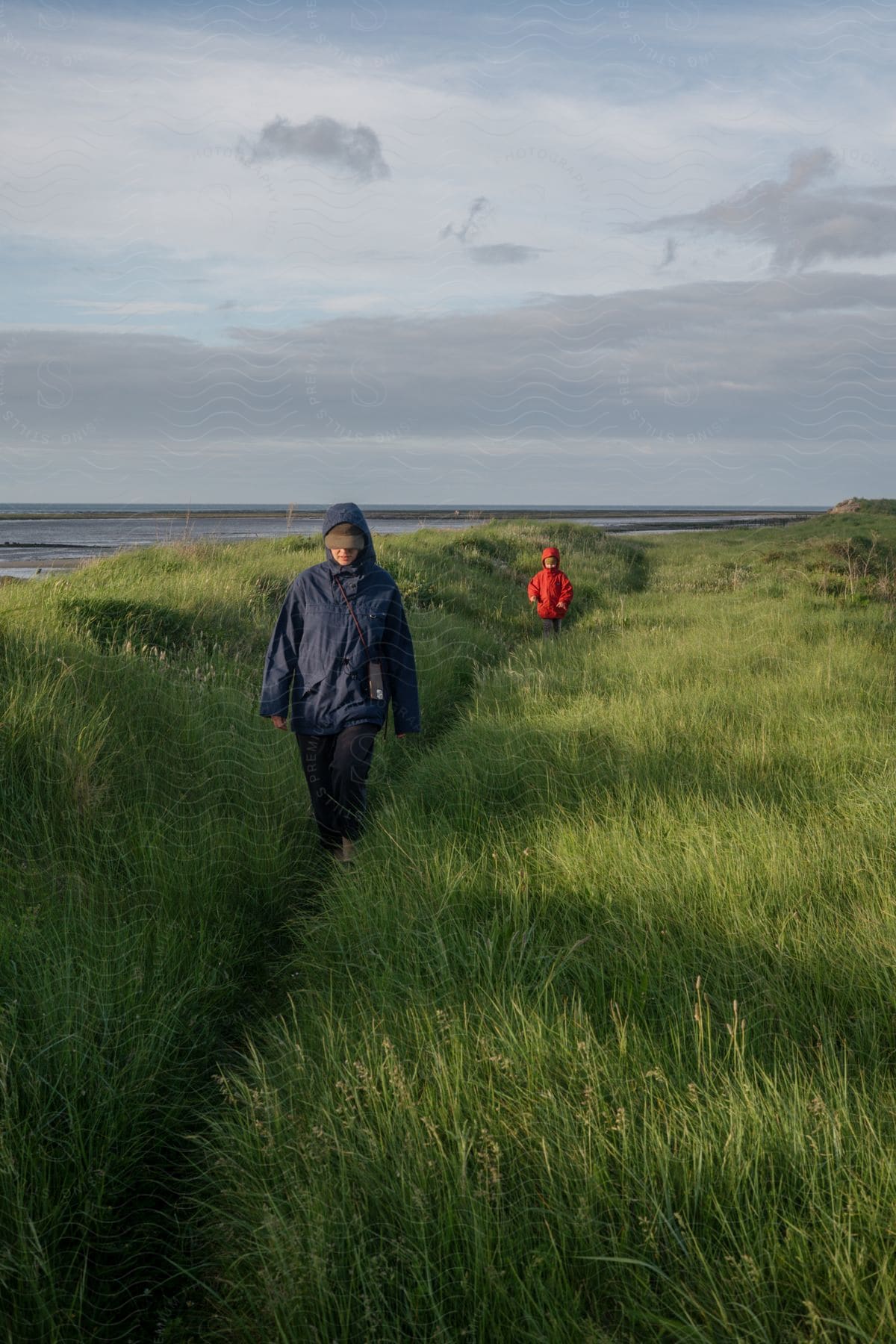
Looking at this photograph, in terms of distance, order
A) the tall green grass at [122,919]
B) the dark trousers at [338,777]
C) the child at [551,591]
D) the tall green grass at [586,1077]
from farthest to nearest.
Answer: the child at [551,591]
the dark trousers at [338,777]
the tall green grass at [122,919]
the tall green grass at [586,1077]

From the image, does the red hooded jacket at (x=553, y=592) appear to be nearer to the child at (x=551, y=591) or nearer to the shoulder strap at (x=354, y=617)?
the child at (x=551, y=591)

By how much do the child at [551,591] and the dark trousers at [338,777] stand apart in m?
8.21

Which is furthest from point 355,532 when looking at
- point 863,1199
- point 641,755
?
point 863,1199

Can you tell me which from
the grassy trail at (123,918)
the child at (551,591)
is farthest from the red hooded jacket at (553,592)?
the grassy trail at (123,918)

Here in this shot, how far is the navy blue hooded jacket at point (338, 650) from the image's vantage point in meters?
5.73

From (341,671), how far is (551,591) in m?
8.55

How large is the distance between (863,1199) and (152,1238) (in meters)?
1.96

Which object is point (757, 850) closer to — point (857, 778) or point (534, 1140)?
point (857, 778)

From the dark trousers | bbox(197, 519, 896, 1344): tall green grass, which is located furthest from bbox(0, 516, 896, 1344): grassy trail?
the dark trousers

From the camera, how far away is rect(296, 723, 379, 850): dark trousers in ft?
18.7

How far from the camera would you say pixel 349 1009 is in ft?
11.8

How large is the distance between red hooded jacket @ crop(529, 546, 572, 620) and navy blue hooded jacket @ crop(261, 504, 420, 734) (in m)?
8.08

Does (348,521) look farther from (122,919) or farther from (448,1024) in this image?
(448,1024)

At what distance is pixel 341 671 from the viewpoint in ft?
18.9
